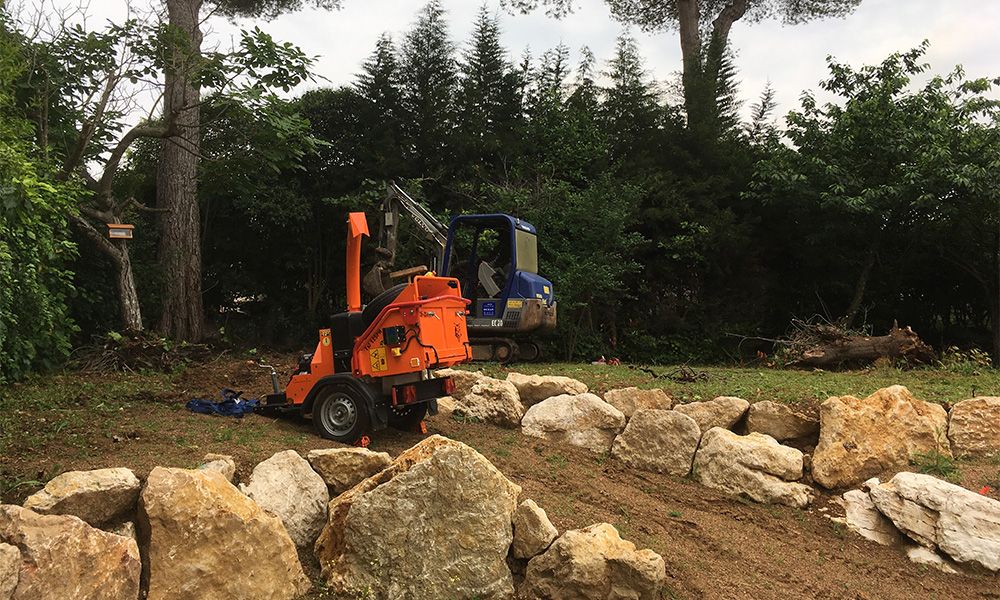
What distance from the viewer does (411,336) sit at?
5.03 m

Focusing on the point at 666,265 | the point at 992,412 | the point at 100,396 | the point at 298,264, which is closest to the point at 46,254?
the point at 100,396

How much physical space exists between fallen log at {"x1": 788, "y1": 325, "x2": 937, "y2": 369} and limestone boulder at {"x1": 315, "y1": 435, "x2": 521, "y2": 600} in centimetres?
681

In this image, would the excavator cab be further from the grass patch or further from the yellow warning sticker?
the grass patch

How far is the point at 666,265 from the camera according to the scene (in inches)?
550

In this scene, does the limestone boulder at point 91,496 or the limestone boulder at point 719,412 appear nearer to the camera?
the limestone boulder at point 91,496

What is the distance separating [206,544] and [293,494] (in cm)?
75

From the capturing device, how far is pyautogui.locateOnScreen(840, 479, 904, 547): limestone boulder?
4.57 m

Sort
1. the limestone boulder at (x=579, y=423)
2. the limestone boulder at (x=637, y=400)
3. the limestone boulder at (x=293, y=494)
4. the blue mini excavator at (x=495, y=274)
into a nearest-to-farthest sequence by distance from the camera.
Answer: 1. the limestone boulder at (x=293, y=494)
2. the limestone boulder at (x=579, y=423)
3. the limestone boulder at (x=637, y=400)
4. the blue mini excavator at (x=495, y=274)

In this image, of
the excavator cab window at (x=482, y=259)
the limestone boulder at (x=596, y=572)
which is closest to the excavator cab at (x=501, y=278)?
the excavator cab window at (x=482, y=259)

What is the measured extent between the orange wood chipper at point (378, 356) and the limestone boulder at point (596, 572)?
6.29ft

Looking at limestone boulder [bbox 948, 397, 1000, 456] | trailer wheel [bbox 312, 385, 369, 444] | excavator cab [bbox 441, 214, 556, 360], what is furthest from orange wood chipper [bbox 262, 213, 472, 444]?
excavator cab [bbox 441, 214, 556, 360]

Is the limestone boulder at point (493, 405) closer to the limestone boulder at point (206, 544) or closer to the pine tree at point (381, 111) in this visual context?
the limestone boulder at point (206, 544)

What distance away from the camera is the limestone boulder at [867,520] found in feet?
15.0

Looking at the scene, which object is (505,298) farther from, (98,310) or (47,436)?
(47,436)
